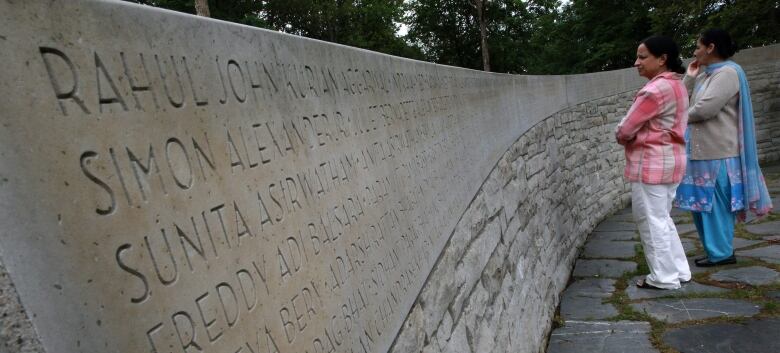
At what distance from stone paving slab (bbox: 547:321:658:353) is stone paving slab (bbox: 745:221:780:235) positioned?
9.30ft

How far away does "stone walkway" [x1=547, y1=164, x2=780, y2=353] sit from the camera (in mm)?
3037

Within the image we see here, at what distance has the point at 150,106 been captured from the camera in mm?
705

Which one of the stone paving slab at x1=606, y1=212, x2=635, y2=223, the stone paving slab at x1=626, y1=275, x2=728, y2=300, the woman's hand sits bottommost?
the stone paving slab at x1=606, y1=212, x2=635, y2=223

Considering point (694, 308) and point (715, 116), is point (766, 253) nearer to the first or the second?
point (715, 116)

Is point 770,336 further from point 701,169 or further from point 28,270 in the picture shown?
point 28,270

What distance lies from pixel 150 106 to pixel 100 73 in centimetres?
8

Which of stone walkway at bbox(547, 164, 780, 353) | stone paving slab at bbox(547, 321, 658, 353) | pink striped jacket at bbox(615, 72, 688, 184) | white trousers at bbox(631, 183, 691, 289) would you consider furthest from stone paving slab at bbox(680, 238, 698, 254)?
stone paving slab at bbox(547, 321, 658, 353)

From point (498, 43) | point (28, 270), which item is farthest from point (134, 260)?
point (498, 43)

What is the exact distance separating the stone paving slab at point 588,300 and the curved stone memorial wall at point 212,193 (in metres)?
1.96

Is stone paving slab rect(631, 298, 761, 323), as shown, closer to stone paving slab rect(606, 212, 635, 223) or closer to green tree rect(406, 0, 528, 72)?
stone paving slab rect(606, 212, 635, 223)

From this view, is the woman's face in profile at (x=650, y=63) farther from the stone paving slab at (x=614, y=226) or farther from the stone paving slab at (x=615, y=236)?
the stone paving slab at (x=614, y=226)

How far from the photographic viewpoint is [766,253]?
450 cm

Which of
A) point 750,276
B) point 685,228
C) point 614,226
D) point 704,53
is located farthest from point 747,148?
point 614,226

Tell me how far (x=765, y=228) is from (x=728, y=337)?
3019mm
